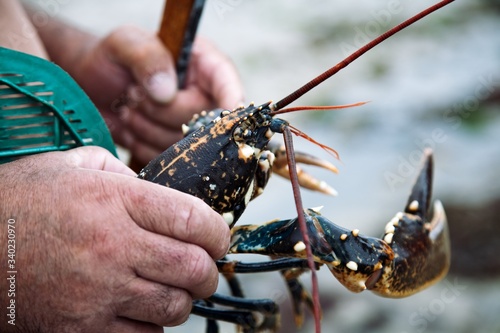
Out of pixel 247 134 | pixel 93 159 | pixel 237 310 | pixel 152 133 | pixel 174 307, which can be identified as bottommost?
pixel 237 310

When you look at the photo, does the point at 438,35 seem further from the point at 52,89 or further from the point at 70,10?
the point at 52,89

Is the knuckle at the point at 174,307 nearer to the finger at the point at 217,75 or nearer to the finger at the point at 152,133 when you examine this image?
the finger at the point at 217,75

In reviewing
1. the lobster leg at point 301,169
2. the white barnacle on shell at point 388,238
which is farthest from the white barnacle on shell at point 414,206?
the lobster leg at point 301,169

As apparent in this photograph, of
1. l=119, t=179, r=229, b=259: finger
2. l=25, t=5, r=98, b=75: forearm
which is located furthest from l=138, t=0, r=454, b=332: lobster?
l=25, t=5, r=98, b=75: forearm

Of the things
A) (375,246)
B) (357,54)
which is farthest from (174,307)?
(357,54)

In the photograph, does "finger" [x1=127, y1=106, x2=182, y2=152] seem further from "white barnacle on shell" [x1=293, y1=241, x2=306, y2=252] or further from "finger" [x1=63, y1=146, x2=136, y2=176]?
"white barnacle on shell" [x1=293, y1=241, x2=306, y2=252]

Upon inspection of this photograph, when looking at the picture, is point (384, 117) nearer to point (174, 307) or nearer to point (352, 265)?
point (352, 265)
